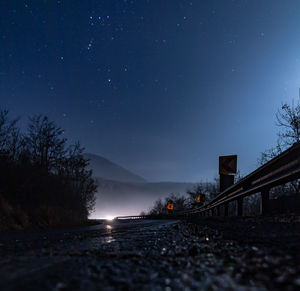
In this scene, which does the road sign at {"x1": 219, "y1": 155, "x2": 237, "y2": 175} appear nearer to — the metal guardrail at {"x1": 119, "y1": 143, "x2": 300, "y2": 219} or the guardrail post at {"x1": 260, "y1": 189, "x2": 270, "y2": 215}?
the metal guardrail at {"x1": 119, "y1": 143, "x2": 300, "y2": 219}

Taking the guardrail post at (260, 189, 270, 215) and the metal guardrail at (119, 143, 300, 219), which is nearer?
the metal guardrail at (119, 143, 300, 219)

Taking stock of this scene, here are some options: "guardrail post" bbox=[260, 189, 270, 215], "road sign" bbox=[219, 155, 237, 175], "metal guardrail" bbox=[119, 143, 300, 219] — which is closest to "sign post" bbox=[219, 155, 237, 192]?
"road sign" bbox=[219, 155, 237, 175]

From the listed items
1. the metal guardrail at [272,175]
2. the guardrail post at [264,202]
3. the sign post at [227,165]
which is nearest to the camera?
the metal guardrail at [272,175]

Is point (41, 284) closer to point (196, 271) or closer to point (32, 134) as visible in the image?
point (196, 271)

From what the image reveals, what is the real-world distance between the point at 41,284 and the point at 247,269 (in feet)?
2.96

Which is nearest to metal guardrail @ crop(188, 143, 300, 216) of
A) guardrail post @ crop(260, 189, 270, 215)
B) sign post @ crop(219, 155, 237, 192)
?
guardrail post @ crop(260, 189, 270, 215)

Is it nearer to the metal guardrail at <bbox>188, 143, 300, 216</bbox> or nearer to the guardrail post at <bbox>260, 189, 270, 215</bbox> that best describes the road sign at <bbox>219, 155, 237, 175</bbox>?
the metal guardrail at <bbox>188, 143, 300, 216</bbox>

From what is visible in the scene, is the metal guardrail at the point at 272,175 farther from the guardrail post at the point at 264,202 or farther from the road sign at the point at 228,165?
the road sign at the point at 228,165

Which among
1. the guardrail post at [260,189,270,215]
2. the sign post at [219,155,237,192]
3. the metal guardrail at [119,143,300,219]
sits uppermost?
the sign post at [219,155,237,192]

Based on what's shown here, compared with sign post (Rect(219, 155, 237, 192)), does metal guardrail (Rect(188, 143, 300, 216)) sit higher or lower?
lower

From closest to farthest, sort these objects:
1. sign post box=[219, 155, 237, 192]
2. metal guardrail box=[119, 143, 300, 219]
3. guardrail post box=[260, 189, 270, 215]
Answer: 1. metal guardrail box=[119, 143, 300, 219]
2. guardrail post box=[260, 189, 270, 215]
3. sign post box=[219, 155, 237, 192]

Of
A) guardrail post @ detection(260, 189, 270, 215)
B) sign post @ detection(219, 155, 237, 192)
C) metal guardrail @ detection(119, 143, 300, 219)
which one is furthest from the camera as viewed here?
sign post @ detection(219, 155, 237, 192)

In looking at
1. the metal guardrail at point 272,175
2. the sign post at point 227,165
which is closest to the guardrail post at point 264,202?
the metal guardrail at point 272,175

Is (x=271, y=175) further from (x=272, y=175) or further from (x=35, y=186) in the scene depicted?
(x=35, y=186)
